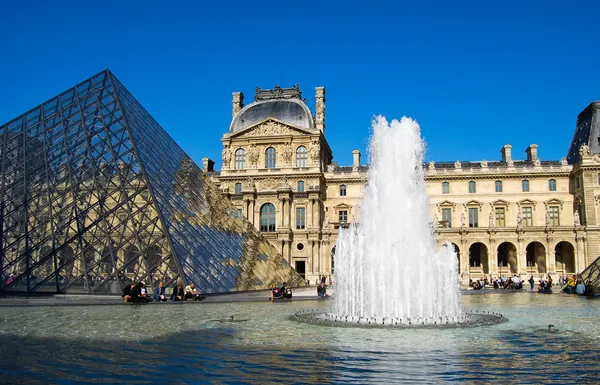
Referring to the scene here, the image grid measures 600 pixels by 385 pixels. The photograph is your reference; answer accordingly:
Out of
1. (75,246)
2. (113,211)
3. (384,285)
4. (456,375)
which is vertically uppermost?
(113,211)

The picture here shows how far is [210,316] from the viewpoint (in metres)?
12.7

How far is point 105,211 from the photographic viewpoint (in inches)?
697

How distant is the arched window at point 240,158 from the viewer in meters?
45.3

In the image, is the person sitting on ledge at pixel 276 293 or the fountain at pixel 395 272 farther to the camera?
the person sitting on ledge at pixel 276 293

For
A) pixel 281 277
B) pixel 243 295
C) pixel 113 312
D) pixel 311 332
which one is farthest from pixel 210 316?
pixel 281 277

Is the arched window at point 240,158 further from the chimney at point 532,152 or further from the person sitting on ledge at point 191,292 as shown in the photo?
the person sitting on ledge at point 191,292

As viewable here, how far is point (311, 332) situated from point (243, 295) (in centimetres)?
941

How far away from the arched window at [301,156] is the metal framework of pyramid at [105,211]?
21.8 m

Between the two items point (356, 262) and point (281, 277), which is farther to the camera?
point (281, 277)

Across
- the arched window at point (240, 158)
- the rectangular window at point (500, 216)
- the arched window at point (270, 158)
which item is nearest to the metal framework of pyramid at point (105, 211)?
the arched window at point (270, 158)

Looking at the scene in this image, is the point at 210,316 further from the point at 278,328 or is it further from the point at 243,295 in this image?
the point at 243,295

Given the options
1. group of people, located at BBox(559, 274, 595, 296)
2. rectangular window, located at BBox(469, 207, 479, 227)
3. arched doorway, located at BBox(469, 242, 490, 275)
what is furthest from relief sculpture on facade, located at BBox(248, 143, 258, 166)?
group of people, located at BBox(559, 274, 595, 296)

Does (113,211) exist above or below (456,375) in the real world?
above

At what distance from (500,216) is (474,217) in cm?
198
